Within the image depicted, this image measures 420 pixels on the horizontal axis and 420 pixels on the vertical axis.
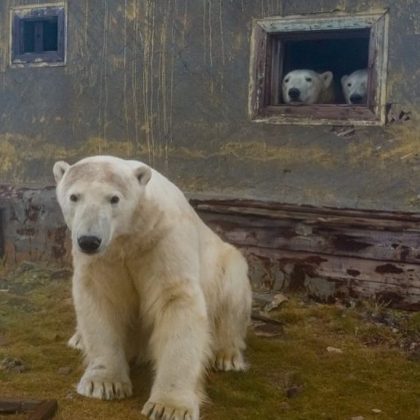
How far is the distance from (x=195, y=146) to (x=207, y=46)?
0.92 metres

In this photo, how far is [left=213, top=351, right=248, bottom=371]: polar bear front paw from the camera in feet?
13.6

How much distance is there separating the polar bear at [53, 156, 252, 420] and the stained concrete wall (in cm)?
223

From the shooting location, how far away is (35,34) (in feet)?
24.1

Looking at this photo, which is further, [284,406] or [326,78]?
[326,78]

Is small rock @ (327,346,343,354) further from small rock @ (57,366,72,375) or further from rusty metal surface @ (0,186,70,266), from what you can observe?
rusty metal surface @ (0,186,70,266)

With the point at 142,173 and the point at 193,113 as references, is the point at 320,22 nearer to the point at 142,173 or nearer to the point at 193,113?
the point at 193,113

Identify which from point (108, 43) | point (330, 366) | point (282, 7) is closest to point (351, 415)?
point (330, 366)

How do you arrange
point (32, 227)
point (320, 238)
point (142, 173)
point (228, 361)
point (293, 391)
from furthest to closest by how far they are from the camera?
point (32, 227) → point (320, 238) → point (228, 361) → point (293, 391) → point (142, 173)

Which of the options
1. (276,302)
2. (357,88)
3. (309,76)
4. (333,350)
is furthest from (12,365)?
(357,88)

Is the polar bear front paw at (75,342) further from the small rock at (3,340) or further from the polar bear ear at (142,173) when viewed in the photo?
the polar bear ear at (142,173)

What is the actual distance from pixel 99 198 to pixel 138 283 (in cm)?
60

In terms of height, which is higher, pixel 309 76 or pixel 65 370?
pixel 309 76

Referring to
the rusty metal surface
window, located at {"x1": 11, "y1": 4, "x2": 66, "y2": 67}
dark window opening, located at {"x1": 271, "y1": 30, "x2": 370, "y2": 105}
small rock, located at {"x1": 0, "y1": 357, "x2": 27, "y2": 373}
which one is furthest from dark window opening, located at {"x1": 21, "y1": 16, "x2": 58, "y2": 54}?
small rock, located at {"x1": 0, "y1": 357, "x2": 27, "y2": 373}

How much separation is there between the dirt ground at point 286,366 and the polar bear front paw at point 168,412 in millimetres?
100
